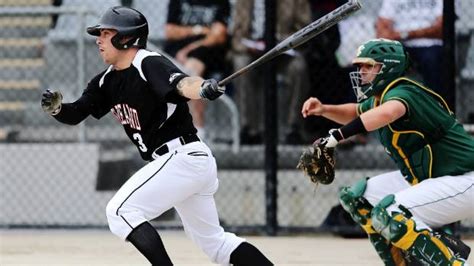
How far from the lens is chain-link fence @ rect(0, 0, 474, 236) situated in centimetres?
1027

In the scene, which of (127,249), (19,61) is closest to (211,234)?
(127,249)

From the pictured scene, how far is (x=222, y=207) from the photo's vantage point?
1063 centimetres

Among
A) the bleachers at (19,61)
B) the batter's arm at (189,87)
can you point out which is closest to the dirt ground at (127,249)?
the bleachers at (19,61)

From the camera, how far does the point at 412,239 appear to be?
6.14 metres

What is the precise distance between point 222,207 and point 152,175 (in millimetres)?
4538

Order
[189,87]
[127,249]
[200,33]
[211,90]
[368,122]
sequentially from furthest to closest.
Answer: [200,33]
[127,249]
[368,122]
[189,87]
[211,90]

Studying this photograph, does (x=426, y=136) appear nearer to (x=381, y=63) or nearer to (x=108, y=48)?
(x=381, y=63)

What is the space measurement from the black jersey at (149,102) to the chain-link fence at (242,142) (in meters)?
3.77

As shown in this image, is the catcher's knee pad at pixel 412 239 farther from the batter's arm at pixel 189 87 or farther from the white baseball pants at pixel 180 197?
the batter's arm at pixel 189 87

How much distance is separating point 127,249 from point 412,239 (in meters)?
3.27

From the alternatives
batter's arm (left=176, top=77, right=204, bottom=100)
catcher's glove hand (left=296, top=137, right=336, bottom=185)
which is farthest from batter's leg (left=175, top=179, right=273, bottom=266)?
batter's arm (left=176, top=77, right=204, bottom=100)

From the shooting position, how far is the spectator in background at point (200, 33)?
35.2 feet

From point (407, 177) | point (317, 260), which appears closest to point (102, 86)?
point (407, 177)

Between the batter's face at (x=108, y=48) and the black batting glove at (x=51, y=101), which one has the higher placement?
the batter's face at (x=108, y=48)
